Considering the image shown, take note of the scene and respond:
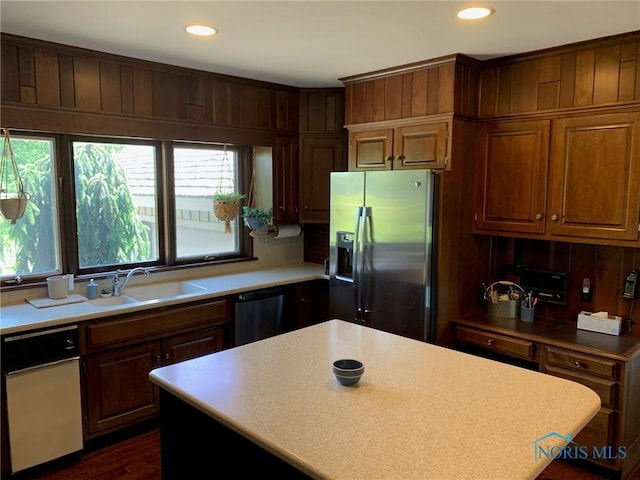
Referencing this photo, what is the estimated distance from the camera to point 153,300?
3.09 meters

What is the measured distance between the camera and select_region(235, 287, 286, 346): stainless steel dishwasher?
3.47 metres

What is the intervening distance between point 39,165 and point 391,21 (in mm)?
2280

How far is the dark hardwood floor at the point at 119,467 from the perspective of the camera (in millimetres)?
2639

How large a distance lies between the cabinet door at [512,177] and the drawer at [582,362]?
0.74 m

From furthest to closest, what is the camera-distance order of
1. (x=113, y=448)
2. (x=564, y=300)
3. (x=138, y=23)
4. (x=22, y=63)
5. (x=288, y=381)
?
(x=564, y=300)
(x=113, y=448)
(x=22, y=63)
(x=138, y=23)
(x=288, y=381)

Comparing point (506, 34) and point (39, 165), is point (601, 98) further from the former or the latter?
point (39, 165)

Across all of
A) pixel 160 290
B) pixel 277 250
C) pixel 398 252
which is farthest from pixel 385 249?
pixel 160 290

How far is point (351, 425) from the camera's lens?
150cm

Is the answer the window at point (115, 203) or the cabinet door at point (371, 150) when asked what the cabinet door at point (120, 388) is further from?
the cabinet door at point (371, 150)

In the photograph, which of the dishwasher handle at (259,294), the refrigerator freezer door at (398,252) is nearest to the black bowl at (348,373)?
the refrigerator freezer door at (398,252)

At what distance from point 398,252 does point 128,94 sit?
6.64 ft

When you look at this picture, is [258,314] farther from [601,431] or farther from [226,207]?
[601,431]

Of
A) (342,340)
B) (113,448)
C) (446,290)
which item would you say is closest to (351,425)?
(342,340)

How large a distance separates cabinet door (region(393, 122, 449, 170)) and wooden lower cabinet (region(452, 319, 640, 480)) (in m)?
1.23
